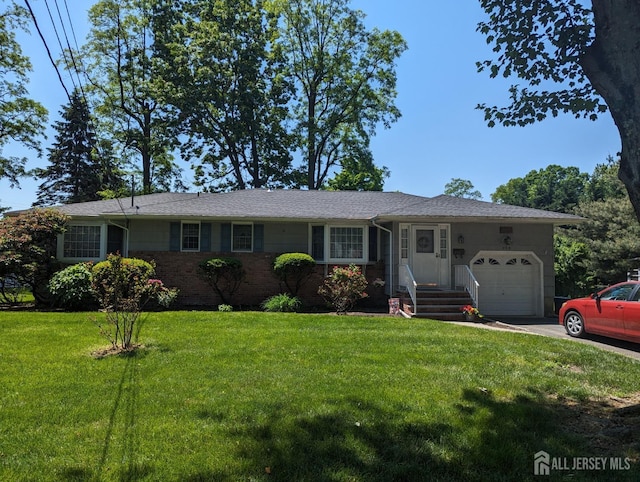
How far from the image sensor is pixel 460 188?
67625mm

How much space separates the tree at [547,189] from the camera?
148ft

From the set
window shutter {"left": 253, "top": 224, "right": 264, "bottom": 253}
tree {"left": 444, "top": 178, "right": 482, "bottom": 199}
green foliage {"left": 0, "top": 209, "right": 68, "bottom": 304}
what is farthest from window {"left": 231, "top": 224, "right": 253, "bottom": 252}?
tree {"left": 444, "top": 178, "right": 482, "bottom": 199}

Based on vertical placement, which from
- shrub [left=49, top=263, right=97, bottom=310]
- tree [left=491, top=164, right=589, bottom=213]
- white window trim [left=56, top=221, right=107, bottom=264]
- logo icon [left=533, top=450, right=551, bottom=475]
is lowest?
logo icon [left=533, top=450, right=551, bottom=475]

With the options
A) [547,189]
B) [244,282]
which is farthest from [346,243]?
[547,189]

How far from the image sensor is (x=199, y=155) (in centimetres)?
2911

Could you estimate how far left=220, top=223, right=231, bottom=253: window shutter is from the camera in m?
13.6

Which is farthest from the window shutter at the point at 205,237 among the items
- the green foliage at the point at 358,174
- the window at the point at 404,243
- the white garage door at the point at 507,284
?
the green foliage at the point at 358,174

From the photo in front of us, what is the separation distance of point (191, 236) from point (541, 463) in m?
→ 12.3

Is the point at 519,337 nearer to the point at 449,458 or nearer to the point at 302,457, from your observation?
the point at 449,458

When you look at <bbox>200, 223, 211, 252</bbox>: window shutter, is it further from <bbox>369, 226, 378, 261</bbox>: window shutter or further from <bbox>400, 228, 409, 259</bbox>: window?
<bbox>400, 228, 409, 259</bbox>: window

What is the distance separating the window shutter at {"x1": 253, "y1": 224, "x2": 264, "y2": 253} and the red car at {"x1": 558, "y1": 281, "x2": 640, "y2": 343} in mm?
9081

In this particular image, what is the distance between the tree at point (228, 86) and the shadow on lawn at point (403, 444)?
1006 inches

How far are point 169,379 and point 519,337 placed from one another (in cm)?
695

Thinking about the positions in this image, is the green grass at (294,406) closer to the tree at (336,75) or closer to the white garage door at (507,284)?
the white garage door at (507,284)
